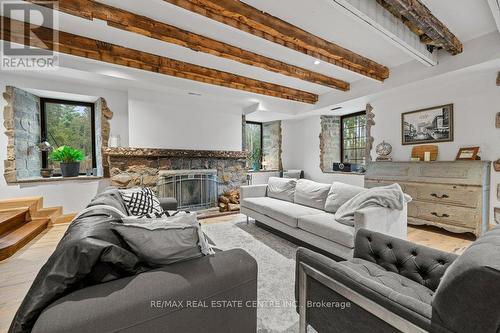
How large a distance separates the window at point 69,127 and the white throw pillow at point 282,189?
136 inches

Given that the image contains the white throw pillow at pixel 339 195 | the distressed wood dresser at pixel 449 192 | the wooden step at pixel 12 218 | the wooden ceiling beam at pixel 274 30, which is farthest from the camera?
the distressed wood dresser at pixel 449 192

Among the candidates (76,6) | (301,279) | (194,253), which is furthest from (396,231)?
(76,6)

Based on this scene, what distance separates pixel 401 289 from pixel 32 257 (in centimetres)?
359

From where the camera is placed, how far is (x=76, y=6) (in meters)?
1.95

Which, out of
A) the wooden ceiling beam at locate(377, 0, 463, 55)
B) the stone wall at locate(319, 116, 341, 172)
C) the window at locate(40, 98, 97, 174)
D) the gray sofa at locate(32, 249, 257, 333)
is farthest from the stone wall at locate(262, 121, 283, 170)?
the gray sofa at locate(32, 249, 257, 333)

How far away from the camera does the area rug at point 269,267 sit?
1.55 metres

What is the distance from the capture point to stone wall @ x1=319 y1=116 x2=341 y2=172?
565cm

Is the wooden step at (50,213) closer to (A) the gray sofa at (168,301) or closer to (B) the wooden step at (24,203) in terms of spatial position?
(B) the wooden step at (24,203)

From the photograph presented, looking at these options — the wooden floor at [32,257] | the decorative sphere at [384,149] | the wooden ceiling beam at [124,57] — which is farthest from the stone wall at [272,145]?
the wooden floor at [32,257]

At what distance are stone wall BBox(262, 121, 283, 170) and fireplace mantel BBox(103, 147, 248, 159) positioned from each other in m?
1.83

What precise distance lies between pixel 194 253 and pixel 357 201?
1.86m

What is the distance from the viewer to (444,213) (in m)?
3.22

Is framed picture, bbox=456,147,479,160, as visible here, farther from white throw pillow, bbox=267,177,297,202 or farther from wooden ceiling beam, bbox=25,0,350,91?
wooden ceiling beam, bbox=25,0,350,91

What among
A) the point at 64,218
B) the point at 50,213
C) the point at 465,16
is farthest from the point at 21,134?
the point at 465,16
